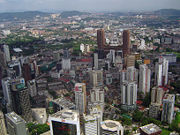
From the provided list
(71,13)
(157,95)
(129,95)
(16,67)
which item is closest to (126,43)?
(157,95)

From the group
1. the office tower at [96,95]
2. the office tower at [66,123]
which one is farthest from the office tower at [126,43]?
the office tower at [66,123]

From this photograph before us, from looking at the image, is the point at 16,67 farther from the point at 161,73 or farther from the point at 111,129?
the point at 111,129

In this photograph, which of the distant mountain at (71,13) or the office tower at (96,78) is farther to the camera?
the distant mountain at (71,13)

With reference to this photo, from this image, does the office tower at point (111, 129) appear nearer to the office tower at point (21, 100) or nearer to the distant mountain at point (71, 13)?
the office tower at point (21, 100)

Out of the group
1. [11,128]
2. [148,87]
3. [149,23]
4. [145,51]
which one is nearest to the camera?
[11,128]

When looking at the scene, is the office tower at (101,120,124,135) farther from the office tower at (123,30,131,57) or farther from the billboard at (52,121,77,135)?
the office tower at (123,30,131,57)

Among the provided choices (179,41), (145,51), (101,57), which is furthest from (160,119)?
(179,41)

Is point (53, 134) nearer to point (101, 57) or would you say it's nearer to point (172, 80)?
point (172, 80)

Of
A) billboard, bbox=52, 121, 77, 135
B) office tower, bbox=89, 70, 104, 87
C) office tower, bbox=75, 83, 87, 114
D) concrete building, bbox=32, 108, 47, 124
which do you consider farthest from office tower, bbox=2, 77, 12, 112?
billboard, bbox=52, 121, 77, 135
